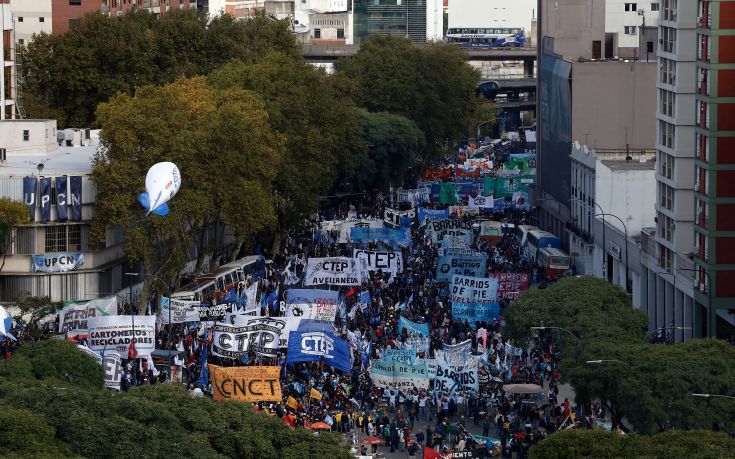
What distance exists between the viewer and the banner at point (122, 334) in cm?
7156

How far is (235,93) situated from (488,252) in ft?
48.8

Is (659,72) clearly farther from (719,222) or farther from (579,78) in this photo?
(579,78)

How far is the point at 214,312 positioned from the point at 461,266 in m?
13.6

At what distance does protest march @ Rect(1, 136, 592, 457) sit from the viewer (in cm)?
6556

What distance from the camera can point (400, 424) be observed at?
2596 inches

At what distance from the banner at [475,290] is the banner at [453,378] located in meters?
12.8

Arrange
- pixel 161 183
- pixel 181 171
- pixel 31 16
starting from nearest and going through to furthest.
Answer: pixel 161 183 < pixel 181 171 < pixel 31 16

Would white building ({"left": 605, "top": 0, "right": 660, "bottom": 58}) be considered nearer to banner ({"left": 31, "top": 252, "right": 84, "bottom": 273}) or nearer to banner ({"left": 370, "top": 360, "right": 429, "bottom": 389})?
banner ({"left": 31, "top": 252, "right": 84, "bottom": 273})

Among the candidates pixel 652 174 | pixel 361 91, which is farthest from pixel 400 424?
pixel 361 91

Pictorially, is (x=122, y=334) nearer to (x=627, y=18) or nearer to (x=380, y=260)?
(x=380, y=260)

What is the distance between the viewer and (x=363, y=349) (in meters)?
73.8

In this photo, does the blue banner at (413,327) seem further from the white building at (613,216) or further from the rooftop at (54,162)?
the rooftop at (54,162)

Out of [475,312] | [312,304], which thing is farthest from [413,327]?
[475,312]

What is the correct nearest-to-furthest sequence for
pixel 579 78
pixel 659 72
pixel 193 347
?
pixel 193 347, pixel 659 72, pixel 579 78
